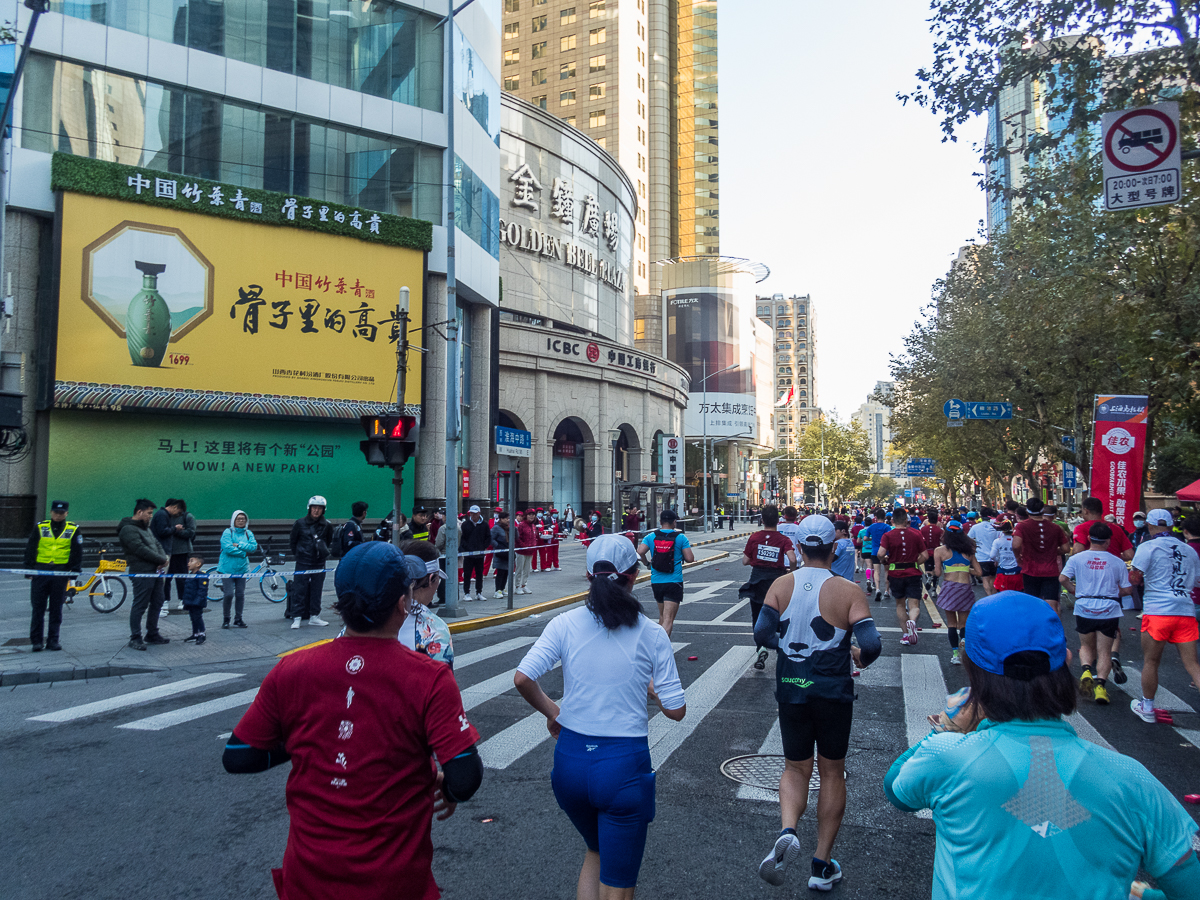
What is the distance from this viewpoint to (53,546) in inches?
407

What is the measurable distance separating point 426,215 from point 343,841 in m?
27.2

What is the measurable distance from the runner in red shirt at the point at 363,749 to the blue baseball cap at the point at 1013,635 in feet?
4.62

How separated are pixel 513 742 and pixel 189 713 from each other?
3348 millimetres

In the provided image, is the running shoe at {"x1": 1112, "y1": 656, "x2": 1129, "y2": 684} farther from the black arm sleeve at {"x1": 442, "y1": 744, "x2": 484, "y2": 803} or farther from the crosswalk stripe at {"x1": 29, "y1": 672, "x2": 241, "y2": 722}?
the crosswalk stripe at {"x1": 29, "y1": 672, "x2": 241, "y2": 722}

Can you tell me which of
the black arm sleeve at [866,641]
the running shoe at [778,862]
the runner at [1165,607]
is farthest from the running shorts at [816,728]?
the runner at [1165,607]

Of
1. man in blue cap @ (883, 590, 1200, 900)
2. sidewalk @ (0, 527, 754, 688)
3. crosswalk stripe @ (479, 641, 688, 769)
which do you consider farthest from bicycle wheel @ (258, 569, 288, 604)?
man in blue cap @ (883, 590, 1200, 900)

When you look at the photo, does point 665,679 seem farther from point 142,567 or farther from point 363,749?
point 142,567

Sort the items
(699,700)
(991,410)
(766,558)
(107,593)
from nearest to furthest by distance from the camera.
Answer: (699,700)
(766,558)
(107,593)
(991,410)

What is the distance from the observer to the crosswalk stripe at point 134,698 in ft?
25.6

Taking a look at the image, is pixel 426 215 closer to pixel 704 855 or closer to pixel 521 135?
pixel 521 135

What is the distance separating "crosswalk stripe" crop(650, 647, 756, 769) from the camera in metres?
6.73

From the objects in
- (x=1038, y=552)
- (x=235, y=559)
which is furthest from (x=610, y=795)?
(x=235, y=559)

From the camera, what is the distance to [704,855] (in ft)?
15.3

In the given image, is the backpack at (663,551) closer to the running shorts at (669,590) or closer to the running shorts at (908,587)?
the running shorts at (669,590)
